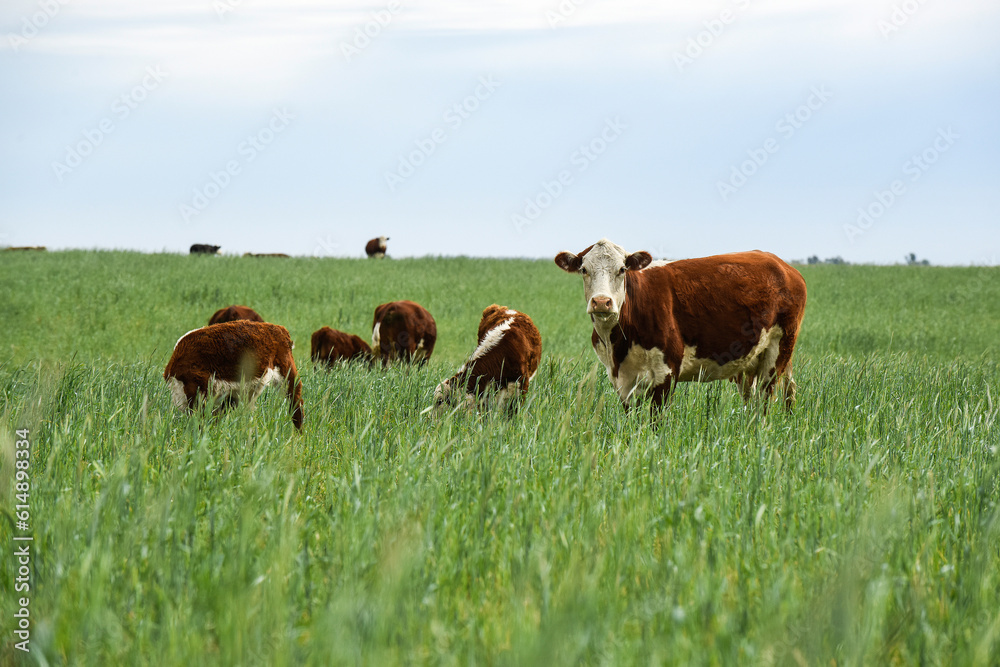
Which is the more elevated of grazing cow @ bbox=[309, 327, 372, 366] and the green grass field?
grazing cow @ bbox=[309, 327, 372, 366]

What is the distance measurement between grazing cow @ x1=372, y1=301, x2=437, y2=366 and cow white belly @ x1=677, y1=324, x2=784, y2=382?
19.6 feet

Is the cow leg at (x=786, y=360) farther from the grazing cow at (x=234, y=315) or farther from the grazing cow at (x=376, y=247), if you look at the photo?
the grazing cow at (x=376, y=247)

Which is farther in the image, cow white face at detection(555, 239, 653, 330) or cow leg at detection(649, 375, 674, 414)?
cow leg at detection(649, 375, 674, 414)

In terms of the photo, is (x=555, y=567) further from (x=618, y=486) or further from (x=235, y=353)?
(x=235, y=353)

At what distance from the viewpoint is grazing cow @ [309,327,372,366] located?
1220 cm

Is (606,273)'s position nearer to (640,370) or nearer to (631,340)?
(631,340)

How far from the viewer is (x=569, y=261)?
6.38 meters

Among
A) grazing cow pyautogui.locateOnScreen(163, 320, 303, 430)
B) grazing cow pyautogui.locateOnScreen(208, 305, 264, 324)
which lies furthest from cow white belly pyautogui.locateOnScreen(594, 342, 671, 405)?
grazing cow pyautogui.locateOnScreen(208, 305, 264, 324)

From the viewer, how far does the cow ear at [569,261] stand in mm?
6348

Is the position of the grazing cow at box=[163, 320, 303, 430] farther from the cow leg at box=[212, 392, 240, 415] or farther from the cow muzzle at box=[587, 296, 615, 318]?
the cow muzzle at box=[587, 296, 615, 318]

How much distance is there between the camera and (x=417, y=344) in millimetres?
12547

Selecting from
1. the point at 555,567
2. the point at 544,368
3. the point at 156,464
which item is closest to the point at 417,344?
the point at 544,368

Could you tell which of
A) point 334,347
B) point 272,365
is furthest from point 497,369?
point 334,347

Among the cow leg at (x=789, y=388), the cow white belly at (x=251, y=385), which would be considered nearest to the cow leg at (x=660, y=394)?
the cow leg at (x=789, y=388)
